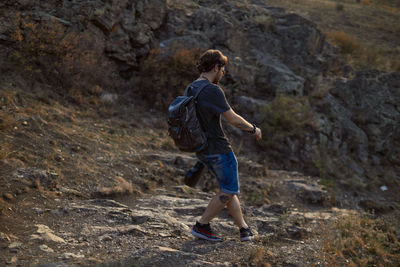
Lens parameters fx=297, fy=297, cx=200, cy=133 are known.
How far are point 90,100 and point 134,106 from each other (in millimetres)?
1273

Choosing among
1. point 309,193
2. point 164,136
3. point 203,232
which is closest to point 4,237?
point 203,232

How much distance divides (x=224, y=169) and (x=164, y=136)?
4873 millimetres

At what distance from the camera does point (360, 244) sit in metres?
4.10

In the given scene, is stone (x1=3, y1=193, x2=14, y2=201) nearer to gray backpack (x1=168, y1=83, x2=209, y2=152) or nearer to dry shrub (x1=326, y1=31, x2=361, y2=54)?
gray backpack (x1=168, y1=83, x2=209, y2=152)

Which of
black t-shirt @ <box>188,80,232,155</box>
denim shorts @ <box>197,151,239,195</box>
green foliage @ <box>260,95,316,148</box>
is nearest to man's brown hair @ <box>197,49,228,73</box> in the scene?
black t-shirt @ <box>188,80,232,155</box>

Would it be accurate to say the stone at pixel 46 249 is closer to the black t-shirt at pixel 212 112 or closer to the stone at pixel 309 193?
the black t-shirt at pixel 212 112

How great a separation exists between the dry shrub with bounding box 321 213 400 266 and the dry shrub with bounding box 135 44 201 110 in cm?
586

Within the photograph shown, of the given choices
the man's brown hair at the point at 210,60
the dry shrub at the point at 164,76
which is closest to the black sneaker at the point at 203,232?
the man's brown hair at the point at 210,60

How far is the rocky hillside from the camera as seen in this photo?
3.44 m

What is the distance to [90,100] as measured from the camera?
25.6 ft

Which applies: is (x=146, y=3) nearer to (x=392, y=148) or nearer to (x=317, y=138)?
(x=317, y=138)

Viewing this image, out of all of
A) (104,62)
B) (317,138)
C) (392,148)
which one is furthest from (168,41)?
(392,148)

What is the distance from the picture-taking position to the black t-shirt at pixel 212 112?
283cm

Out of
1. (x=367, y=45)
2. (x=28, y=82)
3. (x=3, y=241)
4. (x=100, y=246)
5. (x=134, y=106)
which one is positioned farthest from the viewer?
(x=367, y=45)
